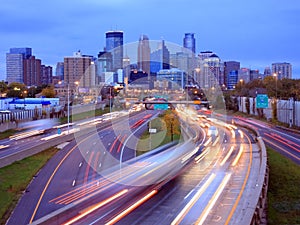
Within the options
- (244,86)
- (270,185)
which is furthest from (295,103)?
(244,86)

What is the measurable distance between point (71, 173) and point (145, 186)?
10.4 meters

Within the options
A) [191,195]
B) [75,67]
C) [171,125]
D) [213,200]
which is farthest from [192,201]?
[75,67]

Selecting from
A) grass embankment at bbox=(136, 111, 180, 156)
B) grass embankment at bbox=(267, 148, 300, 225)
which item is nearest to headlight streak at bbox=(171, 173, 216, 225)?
grass embankment at bbox=(267, 148, 300, 225)

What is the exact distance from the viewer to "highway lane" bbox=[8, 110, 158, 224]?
72.9 feet

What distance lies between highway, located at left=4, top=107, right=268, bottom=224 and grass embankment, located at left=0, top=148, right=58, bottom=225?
20.3 inches

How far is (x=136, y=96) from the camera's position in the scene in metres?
65.2

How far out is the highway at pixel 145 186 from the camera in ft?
56.1

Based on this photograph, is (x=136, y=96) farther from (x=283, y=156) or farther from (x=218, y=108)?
(x=283, y=156)

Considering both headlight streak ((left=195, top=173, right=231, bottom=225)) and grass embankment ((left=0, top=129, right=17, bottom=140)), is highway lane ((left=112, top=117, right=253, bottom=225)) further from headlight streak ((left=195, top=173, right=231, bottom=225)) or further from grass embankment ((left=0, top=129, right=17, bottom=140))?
grass embankment ((left=0, top=129, right=17, bottom=140))

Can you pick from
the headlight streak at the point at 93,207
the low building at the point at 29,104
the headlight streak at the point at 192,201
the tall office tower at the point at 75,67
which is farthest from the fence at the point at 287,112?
the tall office tower at the point at 75,67

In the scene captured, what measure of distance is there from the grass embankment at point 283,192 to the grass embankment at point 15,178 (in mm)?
12622

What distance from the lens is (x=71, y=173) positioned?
31.2 metres

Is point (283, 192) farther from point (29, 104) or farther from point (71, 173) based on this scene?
point (29, 104)

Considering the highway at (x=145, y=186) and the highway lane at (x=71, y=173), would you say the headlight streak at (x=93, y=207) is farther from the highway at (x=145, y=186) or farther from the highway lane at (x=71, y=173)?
the highway lane at (x=71, y=173)
